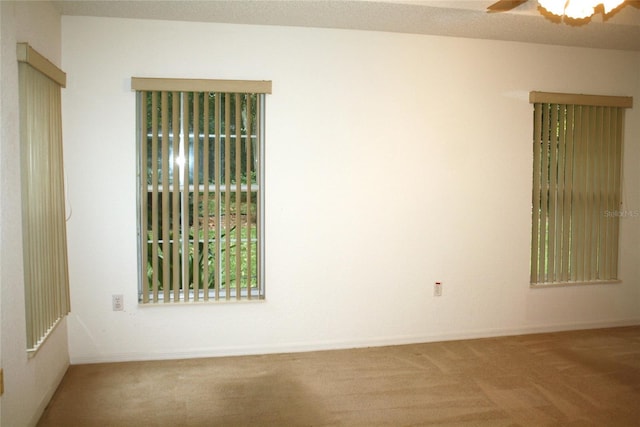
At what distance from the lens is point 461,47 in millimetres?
4270

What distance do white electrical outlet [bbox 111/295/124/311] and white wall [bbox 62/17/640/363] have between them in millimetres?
44

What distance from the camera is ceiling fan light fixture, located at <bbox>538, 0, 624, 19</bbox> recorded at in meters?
2.45

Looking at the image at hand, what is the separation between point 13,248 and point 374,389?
2.30m

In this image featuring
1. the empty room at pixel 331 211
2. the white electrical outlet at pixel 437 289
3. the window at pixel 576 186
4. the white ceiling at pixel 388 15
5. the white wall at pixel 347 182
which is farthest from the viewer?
the window at pixel 576 186

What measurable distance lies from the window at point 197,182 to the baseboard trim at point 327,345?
16.4 inches

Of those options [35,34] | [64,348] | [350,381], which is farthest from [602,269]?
[35,34]

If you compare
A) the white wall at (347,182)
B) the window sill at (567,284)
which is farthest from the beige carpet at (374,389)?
the window sill at (567,284)

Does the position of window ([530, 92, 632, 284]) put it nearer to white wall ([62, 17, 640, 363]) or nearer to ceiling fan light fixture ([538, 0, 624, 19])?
white wall ([62, 17, 640, 363])

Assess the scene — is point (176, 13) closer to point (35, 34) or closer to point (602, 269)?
point (35, 34)

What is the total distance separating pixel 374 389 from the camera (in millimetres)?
3395

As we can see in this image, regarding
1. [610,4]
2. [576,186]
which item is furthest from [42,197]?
[576,186]

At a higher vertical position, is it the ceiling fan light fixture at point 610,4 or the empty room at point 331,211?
the ceiling fan light fixture at point 610,4

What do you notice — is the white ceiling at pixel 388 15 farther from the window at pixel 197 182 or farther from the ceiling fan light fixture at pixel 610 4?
the ceiling fan light fixture at pixel 610 4

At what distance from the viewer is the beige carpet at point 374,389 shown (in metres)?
3.00
